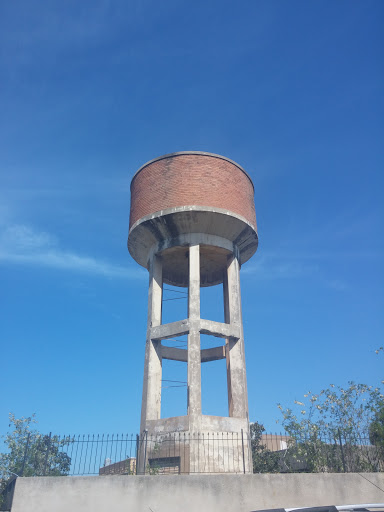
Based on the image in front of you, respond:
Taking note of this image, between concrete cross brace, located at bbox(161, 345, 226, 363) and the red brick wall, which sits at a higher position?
the red brick wall

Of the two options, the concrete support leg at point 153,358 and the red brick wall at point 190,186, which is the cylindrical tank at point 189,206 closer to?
the red brick wall at point 190,186

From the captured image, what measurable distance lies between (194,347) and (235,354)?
63.8 inches

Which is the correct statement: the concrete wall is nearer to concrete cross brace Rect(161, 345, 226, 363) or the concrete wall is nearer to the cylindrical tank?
concrete cross brace Rect(161, 345, 226, 363)

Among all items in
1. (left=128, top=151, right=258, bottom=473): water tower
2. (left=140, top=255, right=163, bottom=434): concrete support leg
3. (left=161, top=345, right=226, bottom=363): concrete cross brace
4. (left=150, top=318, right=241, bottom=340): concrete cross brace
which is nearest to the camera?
(left=128, top=151, right=258, bottom=473): water tower

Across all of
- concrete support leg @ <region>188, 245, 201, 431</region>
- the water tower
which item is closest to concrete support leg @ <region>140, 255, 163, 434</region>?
the water tower

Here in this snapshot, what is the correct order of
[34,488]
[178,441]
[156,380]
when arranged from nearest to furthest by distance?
1. [34,488]
2. [178,441]
3. [156,380]

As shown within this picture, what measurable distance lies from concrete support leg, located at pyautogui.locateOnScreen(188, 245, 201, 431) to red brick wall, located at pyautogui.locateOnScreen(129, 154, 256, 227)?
1747 mm

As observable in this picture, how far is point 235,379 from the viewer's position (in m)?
14.5

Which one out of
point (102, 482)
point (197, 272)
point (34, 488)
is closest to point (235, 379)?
point (197, 272)

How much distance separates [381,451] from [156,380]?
673cm

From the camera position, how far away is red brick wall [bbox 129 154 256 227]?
15.4m

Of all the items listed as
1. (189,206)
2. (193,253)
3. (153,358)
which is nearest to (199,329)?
(153,358)

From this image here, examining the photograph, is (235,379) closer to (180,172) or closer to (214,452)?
(214,452)

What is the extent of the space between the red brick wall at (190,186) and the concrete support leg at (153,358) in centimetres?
212
